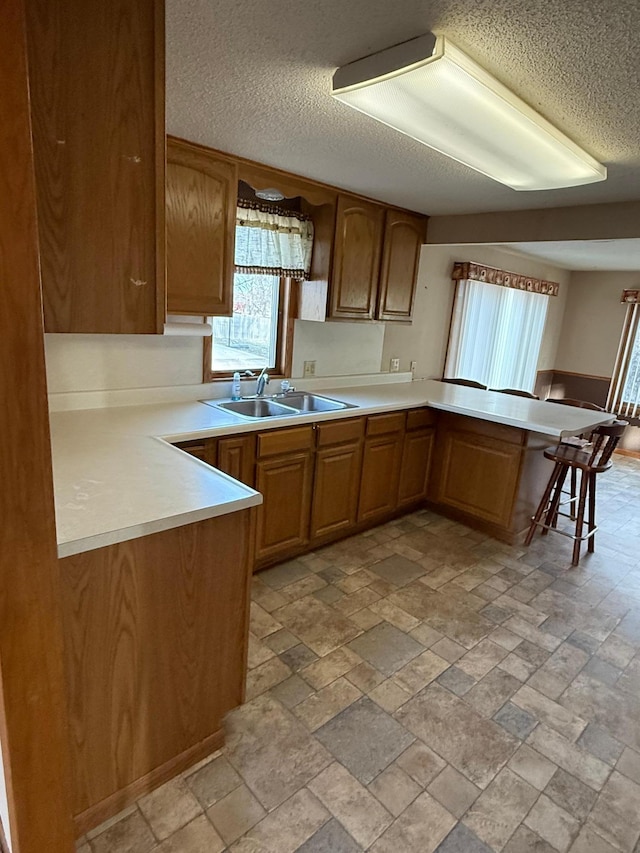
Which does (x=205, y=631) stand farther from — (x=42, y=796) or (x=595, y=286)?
(x=595, y=286)

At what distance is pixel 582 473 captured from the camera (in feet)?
10.8

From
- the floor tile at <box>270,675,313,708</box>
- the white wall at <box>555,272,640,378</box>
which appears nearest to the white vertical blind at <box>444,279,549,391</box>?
the white wall at <box>555,272,640,378</box>

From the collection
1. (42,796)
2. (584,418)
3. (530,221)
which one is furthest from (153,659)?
(530,221)

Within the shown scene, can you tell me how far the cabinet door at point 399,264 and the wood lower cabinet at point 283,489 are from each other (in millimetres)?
1348

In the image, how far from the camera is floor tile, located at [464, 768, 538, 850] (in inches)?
60.1

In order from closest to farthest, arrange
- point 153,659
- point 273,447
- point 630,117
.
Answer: point 153,659 < point 630,117 < point 273,447

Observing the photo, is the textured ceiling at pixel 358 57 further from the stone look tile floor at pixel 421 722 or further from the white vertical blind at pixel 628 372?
the white vertical blind at pixel 628 372


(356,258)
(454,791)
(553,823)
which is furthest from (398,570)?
(356,258)

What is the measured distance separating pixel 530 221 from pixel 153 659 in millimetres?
3333

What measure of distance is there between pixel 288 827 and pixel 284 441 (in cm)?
169

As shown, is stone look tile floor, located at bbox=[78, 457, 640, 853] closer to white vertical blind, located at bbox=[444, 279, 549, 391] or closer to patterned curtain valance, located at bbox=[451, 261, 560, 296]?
white vertical blind, located at bbox=[444, 279, 549, 391]

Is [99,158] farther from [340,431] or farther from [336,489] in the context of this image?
[336,489]

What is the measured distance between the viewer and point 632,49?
1338mm

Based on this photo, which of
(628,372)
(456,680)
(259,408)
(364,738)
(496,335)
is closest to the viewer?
(364,738)
